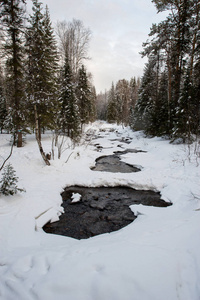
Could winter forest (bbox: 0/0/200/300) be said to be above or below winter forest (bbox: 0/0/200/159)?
A: below

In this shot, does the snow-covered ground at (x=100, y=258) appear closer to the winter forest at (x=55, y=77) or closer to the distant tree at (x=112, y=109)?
the winter forest at (x=55, y=77)

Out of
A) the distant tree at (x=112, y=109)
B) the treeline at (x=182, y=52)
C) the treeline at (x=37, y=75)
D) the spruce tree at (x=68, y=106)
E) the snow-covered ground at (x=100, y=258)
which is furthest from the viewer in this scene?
the distant tree at (x=112, y=109)

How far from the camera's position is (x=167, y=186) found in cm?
621

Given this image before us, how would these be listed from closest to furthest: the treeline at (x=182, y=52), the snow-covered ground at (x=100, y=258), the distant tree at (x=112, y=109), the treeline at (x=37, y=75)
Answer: the snow-covered ground at (x=100, y=258), the treeline at (x=37, y=75), the treeline at (x=182, y=52), the distant tree at (x=112, y=109)

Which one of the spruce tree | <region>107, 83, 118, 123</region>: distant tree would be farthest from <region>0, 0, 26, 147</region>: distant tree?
Answer: <region>107, 83, 118, 123</region>: distant tree

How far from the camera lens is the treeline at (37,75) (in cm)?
741

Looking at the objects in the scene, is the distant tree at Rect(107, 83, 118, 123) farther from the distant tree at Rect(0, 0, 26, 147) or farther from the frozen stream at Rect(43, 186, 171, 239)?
the frozen stream at Rect(43, 186, 171, 239)

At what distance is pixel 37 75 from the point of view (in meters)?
6.87

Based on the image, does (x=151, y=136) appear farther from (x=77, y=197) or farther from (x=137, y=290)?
(x=137, y=290)

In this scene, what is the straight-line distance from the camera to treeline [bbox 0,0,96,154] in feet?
24.3

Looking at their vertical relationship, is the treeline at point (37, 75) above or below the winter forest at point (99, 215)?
above

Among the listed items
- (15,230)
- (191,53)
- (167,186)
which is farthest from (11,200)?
(191,53)

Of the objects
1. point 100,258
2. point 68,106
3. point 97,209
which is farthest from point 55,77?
point 100,258

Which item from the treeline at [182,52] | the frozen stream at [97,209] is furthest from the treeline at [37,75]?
the treeline at [182,52]
